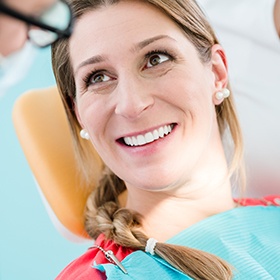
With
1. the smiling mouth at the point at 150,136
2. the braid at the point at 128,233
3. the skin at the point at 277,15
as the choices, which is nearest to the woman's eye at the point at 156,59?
the smiling mouth at the point at 150,136

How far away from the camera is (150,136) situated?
1.28 m

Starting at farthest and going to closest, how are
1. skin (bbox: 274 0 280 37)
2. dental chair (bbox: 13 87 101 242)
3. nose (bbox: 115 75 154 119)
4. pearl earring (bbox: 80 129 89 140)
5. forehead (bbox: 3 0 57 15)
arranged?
1. skin (bbox: 274 0 280 37)
2. dental chair (bbox: 13 87 101 242)
3. pearl earring (bbox: 80 129 89 140)
4. nose (bbox: 115 75 154 119)
5. forehead (bbox: 3 0 57 15)

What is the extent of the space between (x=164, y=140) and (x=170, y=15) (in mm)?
259

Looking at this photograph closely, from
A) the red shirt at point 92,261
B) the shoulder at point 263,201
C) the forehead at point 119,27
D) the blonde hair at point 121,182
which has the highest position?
the forehead at point 119,27

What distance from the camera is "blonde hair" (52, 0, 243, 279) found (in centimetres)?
127

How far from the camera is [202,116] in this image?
1.31 metres

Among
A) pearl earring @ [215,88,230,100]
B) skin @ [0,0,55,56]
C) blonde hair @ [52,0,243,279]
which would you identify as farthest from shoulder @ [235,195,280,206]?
skin @ [0,0,55,56]

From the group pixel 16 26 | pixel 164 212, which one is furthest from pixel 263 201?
pixel 16 26

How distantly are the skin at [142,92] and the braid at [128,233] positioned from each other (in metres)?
0.09

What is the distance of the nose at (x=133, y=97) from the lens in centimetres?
121

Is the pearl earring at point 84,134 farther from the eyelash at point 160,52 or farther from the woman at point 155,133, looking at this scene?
the eyelash at point 160,52

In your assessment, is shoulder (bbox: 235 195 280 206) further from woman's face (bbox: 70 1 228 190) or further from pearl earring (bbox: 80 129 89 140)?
pearl earring (bbox: 80 129 89 140)

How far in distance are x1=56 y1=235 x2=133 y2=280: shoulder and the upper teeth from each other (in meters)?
0.24

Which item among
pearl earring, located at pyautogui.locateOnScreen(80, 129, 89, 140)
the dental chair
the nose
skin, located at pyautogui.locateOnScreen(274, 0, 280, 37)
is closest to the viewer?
the nose
